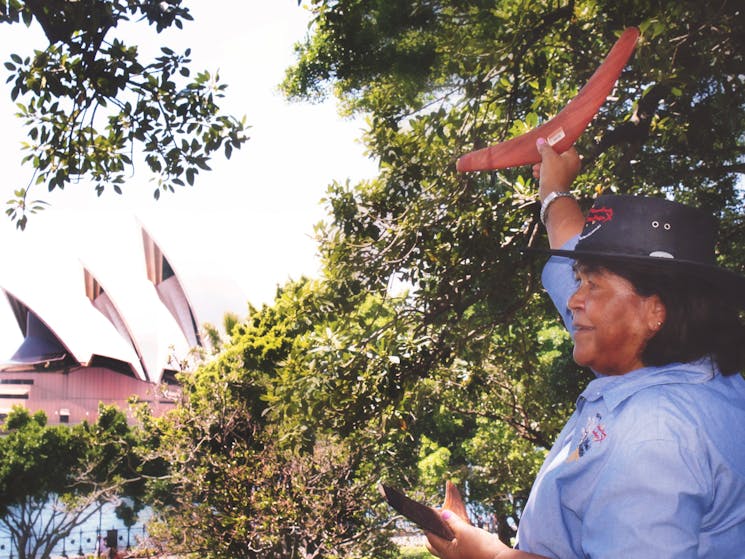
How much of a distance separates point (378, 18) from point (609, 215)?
6298 mm

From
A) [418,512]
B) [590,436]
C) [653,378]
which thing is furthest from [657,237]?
[418,512]

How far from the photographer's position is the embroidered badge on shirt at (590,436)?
4.28 ft

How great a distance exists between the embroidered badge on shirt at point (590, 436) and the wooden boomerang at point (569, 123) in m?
0.75

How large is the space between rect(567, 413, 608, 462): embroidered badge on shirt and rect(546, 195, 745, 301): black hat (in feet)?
0.96

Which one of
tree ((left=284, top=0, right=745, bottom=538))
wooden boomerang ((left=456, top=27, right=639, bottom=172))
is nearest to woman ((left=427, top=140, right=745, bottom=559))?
wooden boomerang ((left=456, top=27, right=639, bottom=172))

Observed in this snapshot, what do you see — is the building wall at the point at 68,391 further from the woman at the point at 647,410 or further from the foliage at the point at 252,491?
the woman at the point at 647,410

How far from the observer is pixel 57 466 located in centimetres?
2439

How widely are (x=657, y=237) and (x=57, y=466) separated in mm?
25702

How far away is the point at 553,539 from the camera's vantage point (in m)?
1.38

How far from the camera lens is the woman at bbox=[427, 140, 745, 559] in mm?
1164

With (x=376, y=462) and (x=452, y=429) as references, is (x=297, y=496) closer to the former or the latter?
(x=376, y=462)

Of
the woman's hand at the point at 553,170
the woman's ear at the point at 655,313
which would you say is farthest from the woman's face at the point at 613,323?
the woman's hand at the point at 553,170

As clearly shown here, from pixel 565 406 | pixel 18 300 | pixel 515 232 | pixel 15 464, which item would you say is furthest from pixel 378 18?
pixel 18 300

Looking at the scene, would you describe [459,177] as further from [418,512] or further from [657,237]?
[418,512]
